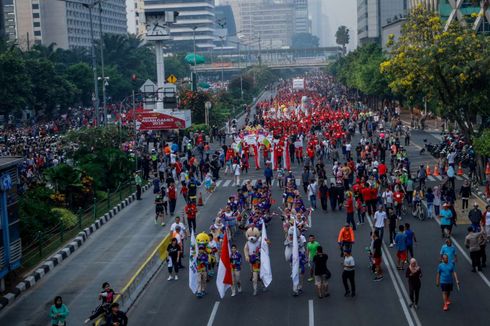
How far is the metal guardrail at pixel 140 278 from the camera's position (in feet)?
65.2

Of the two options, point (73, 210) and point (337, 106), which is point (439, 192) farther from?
point (337, 106)

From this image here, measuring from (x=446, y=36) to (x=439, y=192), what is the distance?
11390 mm

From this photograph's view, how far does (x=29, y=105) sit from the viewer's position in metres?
83.9

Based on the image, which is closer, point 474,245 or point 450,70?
point 474,245

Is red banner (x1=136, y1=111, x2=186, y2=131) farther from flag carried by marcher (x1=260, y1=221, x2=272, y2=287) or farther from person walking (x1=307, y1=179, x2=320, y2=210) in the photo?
flag carried by marcher (x1=260, y1=221, x2=272, y2=287)

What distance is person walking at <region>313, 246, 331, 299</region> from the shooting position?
63.7 feet

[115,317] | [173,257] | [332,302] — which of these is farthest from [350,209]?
[115,317]

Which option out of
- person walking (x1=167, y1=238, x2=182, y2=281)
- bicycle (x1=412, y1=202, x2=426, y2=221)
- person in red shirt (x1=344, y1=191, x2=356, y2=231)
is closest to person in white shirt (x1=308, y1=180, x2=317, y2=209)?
bicycle (x1=412, y1=202, x2=426, y2=221)

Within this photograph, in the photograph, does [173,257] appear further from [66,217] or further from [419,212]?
[419,212]

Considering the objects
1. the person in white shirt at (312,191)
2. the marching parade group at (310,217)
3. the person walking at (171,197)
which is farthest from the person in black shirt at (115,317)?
the person in white shirt at (312,191)

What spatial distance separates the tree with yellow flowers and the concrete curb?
14.5m

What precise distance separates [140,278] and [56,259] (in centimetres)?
430

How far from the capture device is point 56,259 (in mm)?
25531

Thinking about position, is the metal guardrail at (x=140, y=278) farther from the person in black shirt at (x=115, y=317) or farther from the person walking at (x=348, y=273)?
the person walking at (x=348, y=273)
